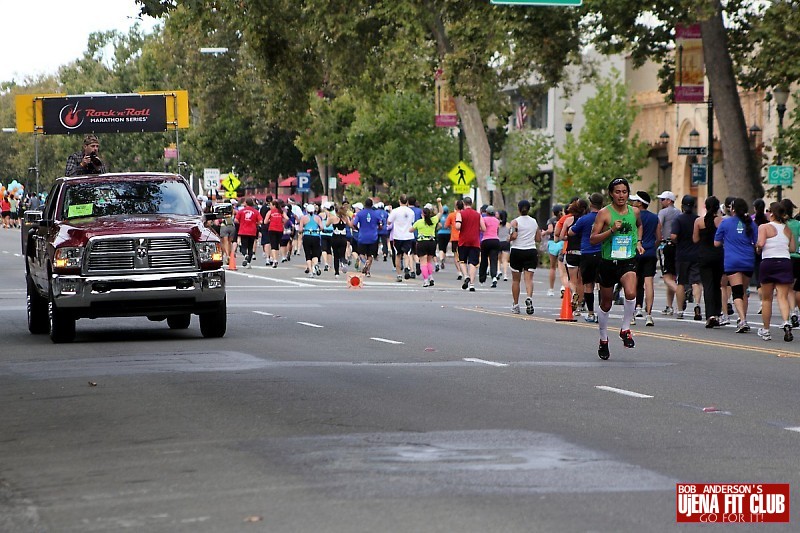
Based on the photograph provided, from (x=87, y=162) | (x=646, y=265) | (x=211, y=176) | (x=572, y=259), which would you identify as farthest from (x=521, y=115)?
(x=87, y=162)

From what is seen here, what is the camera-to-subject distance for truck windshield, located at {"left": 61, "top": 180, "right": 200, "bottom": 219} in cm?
1922

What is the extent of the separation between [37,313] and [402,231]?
18127 millimetres

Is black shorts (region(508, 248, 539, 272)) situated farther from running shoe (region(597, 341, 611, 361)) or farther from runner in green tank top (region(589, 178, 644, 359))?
running shoe (region(597, 341, 611, 361))

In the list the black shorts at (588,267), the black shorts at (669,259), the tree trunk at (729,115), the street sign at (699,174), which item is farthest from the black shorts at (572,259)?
the street sign at (699,174)

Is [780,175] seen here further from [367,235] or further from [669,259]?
[669,259]

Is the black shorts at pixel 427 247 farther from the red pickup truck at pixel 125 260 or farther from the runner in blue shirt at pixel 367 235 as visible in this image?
the red pickup truck at pixel 125 260

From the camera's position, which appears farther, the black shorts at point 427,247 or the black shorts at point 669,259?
the black shorts at point 427,247

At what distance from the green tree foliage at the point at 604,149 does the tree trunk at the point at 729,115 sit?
2308cm

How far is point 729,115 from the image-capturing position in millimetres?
38469

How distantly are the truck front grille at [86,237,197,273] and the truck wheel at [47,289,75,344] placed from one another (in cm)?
68

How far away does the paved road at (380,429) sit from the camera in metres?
7.89

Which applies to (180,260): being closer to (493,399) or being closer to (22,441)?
(493,399)

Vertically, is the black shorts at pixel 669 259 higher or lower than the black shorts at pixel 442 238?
higher

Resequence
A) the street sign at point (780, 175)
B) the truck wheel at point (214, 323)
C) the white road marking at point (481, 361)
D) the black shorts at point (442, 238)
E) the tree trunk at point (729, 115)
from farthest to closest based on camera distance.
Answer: the black shorts at point (442, 238) → the tree trunk at point (729, 115) → the street sign at point (780, 175) → the truck wheel at point (214, 323) → the white road marking at point (481, 361)
